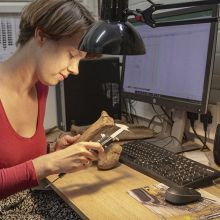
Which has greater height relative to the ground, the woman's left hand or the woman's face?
the woman's face

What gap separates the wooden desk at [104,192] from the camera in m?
0.92

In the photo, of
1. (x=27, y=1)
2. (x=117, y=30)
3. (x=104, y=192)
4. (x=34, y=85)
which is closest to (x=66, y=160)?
(x=104, y=192)

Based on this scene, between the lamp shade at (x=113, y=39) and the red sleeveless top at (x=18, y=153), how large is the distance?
0.41 meters

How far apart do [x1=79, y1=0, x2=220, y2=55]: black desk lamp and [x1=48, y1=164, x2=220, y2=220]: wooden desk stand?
0.39 m

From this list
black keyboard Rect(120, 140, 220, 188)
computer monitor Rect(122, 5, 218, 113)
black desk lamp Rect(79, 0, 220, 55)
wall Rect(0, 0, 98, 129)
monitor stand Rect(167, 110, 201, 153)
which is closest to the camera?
black desk lamp Rect(79, 0, 220, 55)

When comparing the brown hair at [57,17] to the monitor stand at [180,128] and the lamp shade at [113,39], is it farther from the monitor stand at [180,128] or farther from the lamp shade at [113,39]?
the monitor stand at [180,128]

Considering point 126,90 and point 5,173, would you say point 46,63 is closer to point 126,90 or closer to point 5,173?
point 5,173

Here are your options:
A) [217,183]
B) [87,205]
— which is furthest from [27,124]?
[217,183]

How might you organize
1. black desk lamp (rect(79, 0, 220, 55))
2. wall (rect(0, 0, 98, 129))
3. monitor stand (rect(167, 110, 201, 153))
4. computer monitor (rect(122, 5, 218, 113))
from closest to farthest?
black desk lamp (rect(79, 0, 220, 55)) < computer monitor (rect(122, 5, 218, 113)) < monitor stand (rect(167, 110, 201, 153)) < wall (rect(0, 0, 98, 129))

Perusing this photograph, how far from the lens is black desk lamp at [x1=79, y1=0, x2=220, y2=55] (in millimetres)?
886

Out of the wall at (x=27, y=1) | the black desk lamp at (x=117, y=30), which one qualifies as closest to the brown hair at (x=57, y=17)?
the black desk lamp at (x=117, y=30)

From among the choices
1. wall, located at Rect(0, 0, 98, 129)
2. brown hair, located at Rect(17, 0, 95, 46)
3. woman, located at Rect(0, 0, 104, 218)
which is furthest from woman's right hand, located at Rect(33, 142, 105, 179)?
wall, located at Rect(0, 0, 98, 129)

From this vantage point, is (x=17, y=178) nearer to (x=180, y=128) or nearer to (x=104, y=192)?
(x=104, y=192)

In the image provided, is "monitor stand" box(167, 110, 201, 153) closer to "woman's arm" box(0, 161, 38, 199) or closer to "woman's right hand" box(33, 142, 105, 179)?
"woman's right hand" box(33, 142, 105, 179)
